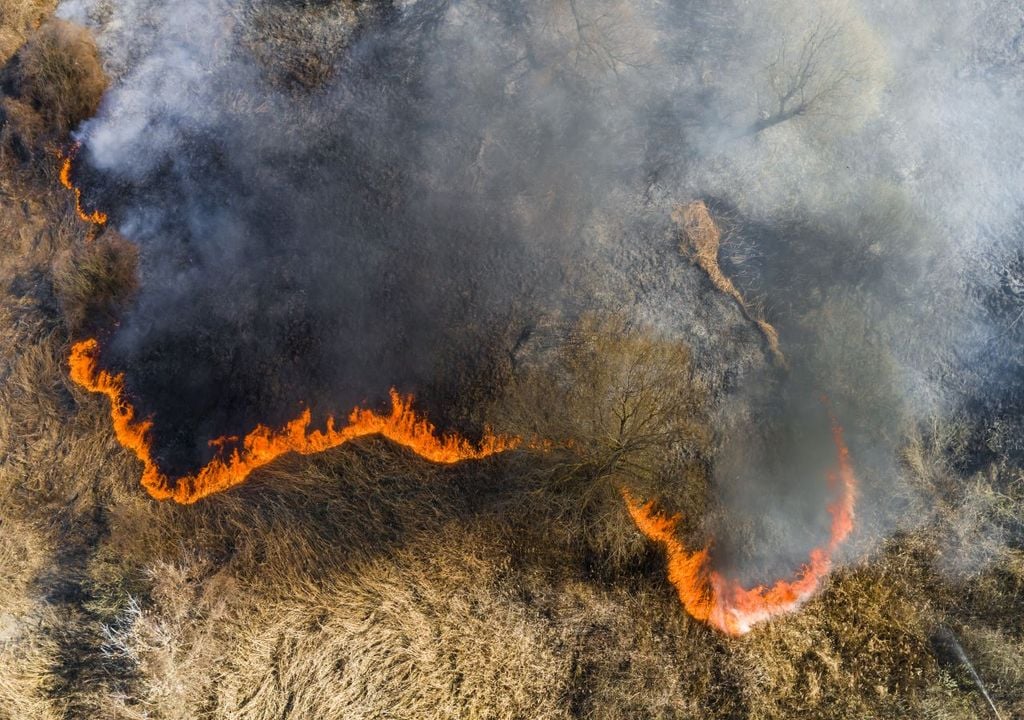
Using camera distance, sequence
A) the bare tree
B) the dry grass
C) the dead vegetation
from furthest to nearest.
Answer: the bare tree, the dry grass, the dead vegetation

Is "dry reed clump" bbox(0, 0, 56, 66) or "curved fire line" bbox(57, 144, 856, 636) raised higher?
"dry reed clump" bbox(0, 0, 56, 66)

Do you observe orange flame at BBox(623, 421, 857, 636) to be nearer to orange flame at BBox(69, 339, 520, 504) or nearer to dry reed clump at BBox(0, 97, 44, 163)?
orange flame at BBox(69, 339, 520, 504)

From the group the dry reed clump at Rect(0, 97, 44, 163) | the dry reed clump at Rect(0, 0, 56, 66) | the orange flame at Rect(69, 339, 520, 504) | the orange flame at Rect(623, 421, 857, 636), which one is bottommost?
the orange flame at Rect(623, 421, 857, 636)

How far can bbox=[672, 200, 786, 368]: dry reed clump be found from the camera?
8.60 meters

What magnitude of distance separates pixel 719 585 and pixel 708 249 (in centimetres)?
493

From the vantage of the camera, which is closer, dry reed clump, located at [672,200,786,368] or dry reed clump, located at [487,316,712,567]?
dry reed clump, located at [487,316,712,567]

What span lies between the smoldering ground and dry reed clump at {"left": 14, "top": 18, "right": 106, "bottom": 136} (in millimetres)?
295

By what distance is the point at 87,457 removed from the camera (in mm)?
7648

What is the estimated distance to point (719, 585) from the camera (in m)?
8.08

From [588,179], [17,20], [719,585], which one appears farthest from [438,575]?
[17,20]

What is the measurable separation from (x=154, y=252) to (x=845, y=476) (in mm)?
10678

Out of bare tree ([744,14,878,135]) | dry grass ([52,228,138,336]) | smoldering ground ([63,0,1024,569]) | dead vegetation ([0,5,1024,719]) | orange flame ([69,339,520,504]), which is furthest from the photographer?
bare tree ([744,14,878,135])

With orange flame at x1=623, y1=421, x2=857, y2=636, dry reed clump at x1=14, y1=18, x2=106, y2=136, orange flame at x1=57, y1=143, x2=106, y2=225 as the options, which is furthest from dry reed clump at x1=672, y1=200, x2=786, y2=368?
dry reed clump at x1=14, y1=18, x2=106, y2=136

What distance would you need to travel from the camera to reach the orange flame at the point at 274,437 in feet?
25.6
